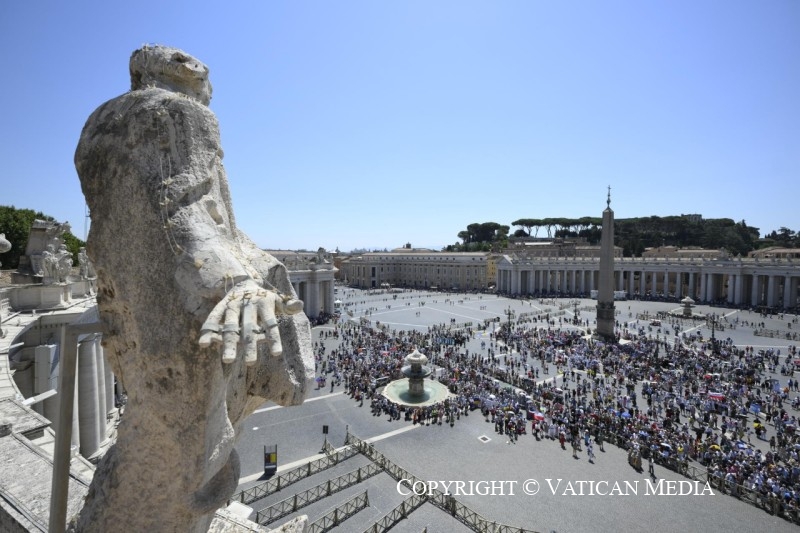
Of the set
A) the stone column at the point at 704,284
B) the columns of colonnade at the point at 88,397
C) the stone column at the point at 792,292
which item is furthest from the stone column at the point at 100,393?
the stone column at the point at 704,284

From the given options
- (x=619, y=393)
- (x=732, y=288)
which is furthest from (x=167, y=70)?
(x=732, y=288)

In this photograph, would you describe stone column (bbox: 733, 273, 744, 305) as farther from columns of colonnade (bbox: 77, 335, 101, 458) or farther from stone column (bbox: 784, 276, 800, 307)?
columns of colonnade (bbox: 77, 335, 101, 458)

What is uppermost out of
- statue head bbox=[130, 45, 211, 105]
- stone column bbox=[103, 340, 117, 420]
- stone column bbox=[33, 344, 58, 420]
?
statue head bbox=[130, 45, 211, 105]

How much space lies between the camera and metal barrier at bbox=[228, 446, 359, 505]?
40.1 ft

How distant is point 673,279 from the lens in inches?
2852

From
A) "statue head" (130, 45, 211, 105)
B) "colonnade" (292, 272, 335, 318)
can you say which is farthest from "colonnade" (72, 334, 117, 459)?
"colonnade" (292, 272, 335, 318)

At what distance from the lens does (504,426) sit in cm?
1761

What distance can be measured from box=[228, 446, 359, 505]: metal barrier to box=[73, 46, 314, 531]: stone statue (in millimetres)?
9397

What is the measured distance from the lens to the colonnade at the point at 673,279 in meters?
54.1

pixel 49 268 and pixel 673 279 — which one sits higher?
pixel 49 268

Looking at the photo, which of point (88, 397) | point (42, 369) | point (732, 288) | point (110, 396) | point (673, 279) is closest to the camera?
point (42, 369)

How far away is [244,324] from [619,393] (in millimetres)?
23269

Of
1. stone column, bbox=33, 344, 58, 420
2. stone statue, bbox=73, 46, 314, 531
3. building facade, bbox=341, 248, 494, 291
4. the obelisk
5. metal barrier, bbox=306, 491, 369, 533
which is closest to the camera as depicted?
stone statue, bbox=73, 46, 314, 531

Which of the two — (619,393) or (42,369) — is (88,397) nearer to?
(42,369)
